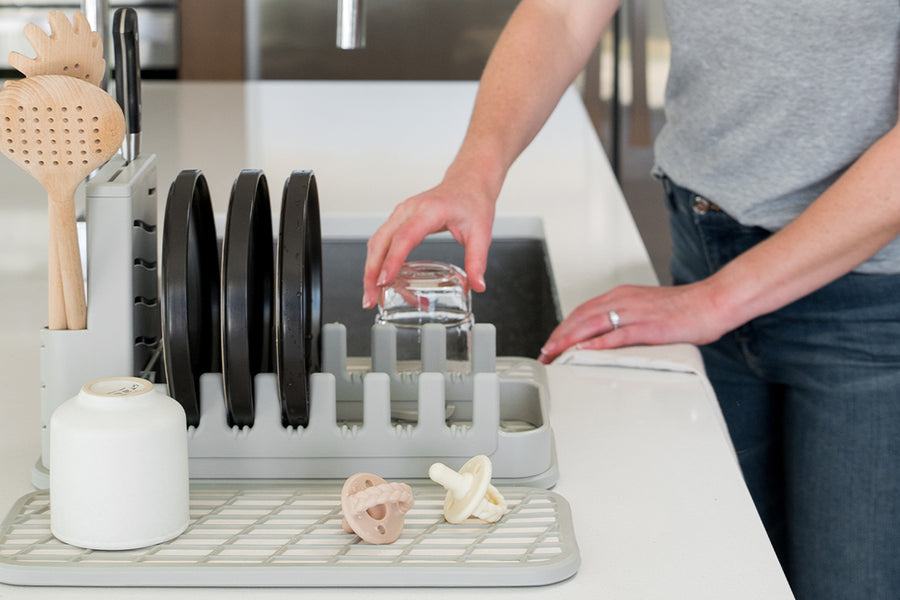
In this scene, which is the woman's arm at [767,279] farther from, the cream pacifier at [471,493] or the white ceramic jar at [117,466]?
the white ceramic jar at [117,466]

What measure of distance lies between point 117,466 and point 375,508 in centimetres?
15

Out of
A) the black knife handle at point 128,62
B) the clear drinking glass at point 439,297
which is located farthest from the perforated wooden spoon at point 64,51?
the clear drinking glass at point 439,297

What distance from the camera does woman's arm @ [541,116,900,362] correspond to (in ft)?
3.22

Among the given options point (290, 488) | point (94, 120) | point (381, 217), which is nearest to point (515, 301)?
point (381, 217)

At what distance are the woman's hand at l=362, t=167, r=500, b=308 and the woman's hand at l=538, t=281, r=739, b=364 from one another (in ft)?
0.42

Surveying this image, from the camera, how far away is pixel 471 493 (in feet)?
2.13

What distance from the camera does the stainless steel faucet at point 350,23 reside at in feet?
2.46

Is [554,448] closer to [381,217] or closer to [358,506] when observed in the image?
[358,506]

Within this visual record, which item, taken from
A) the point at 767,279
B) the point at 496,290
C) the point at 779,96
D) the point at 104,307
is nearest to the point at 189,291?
the point at 104,307

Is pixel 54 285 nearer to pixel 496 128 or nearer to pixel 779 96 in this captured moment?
pixel 496 128

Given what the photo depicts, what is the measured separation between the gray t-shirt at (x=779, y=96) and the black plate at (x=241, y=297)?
569mm

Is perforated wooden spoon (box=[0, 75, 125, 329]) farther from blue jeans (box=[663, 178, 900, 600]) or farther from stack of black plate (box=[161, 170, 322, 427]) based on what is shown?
blue jeans (box=[663, 178, 900, 600])

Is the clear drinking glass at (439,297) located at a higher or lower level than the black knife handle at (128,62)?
lower

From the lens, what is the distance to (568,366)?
0.98 meters
